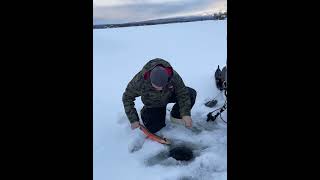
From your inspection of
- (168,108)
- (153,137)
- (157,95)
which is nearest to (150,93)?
(157,95)

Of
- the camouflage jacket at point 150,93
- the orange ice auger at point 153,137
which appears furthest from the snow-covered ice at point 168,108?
the camouflage jacket at point 150,93

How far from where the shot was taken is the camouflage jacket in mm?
3066

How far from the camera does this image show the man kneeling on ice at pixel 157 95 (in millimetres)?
2926

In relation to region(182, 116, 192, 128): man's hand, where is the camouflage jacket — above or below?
above

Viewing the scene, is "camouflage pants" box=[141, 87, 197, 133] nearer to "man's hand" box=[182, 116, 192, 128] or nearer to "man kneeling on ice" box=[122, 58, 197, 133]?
"man kneeling on ice" box=[122, 58, 197, 133]

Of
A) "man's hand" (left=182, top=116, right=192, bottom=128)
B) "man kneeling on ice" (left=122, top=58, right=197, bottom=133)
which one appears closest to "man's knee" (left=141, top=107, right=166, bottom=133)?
"man kneeling on ice" (left=122, top=58, right=197, bottom=133)

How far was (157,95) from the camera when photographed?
3256 millimetres

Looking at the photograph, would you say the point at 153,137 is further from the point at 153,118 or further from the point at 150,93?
the point at 150,93

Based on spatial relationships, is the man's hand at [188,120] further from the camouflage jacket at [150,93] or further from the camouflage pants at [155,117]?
the camouflage pants at [155,117]
